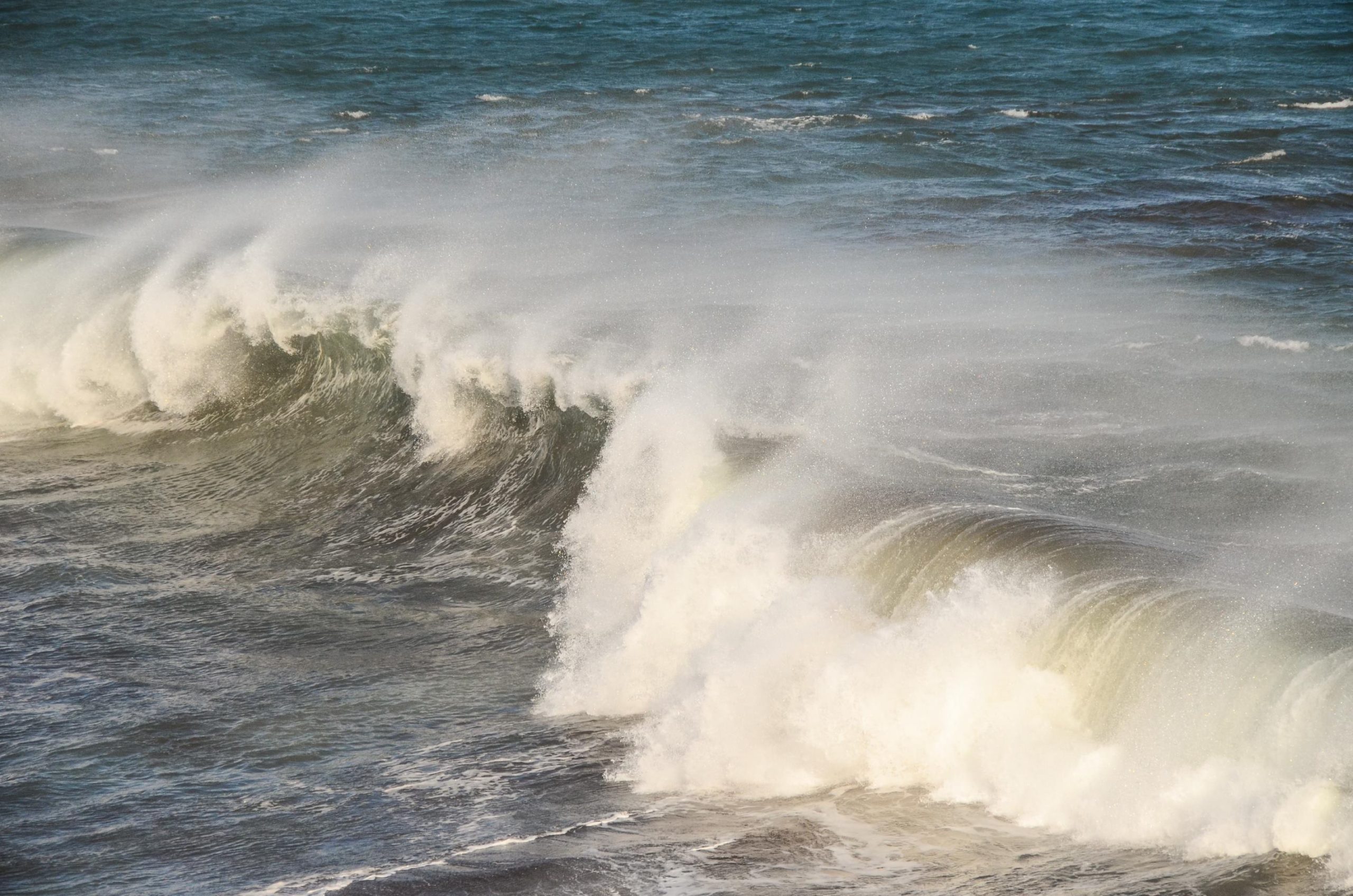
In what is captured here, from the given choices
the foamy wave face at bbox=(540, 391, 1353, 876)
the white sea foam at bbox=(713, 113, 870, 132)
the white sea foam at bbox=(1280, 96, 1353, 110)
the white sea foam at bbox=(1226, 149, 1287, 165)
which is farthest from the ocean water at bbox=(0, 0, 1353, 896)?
the white sea foam at bbox=(1280, 96, 1353, 110)

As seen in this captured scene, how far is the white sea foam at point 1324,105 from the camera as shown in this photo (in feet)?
95.3

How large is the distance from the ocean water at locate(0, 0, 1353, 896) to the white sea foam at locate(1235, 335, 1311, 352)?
0.09m

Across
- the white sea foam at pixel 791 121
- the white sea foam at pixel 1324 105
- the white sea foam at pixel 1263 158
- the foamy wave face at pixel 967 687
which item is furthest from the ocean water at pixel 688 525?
the white sea foam at pixel 1324 105

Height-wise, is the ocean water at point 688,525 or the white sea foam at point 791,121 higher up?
the white sea foam at point 791,121

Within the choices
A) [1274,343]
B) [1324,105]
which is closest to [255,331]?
[1274,343]

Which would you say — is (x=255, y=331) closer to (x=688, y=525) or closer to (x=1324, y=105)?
(x=688, y=525)

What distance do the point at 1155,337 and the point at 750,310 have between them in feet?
13.0

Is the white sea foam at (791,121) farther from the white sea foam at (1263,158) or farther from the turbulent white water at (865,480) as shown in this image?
the turbulent white water at (865,480)

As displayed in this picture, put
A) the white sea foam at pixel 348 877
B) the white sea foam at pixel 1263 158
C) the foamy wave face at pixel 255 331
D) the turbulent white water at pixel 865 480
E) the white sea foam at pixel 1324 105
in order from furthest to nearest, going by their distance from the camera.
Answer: the white sea foam at pixel 1324 105
the white sea foam at pixel 1263 158
the foamy wave face at pixel 255 331
the turbulent white water at pixel 865 480
the white sea foam at pixel 348 877

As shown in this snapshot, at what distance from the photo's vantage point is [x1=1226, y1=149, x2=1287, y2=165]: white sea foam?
24.6 meters

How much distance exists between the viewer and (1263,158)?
974 inches

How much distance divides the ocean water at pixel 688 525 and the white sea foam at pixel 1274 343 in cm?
9

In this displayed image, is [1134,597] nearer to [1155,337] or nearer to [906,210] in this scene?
[1155,337]

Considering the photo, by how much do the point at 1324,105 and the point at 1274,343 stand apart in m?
16.9
